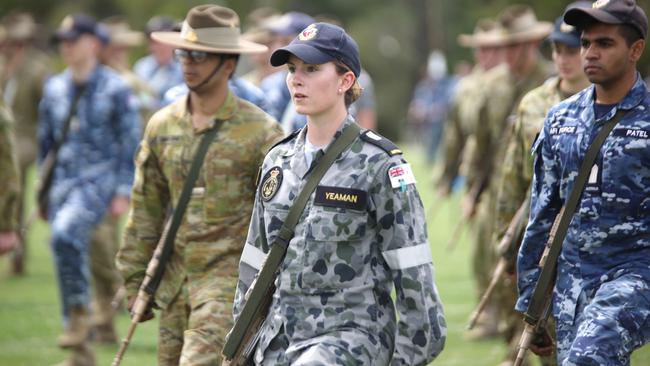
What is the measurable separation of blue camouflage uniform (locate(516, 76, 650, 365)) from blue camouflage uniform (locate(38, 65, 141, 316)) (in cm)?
556

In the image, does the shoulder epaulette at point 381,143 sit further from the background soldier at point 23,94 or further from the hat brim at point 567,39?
the background soldier at point 23,94

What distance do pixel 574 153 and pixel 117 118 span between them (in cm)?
593

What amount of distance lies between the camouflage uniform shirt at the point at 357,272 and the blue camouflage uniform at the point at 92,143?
5.70 meters

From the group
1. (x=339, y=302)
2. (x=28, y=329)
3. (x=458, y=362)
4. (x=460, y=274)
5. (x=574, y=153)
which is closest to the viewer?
(x=339, y=302)

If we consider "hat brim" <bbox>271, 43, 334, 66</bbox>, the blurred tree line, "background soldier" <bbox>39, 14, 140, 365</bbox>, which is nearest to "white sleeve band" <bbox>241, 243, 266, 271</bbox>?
"hat brim" <bbox>271, 43, 334, 66</bbox>

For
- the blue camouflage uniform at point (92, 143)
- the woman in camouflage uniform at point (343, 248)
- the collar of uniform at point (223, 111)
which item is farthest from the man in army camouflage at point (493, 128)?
the woman in camouflage uniform at point (343, 248)

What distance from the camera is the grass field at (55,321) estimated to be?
11.9 metres

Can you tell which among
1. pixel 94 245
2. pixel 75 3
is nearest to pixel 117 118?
pixel 94 245

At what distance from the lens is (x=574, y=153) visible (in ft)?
22.8

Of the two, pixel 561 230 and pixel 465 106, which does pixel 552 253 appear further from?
pixel 465 106

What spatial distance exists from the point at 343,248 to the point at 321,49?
89 centimetres

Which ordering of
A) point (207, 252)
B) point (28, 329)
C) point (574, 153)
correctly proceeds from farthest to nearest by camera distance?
point (28, 329), point (207, 252), point (574, 153)

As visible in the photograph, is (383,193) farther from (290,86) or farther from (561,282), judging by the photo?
(561,282)

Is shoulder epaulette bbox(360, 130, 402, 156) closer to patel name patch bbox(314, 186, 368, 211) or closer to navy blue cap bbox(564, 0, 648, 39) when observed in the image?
patel name patch bbox(314, 186, 368, 211)
